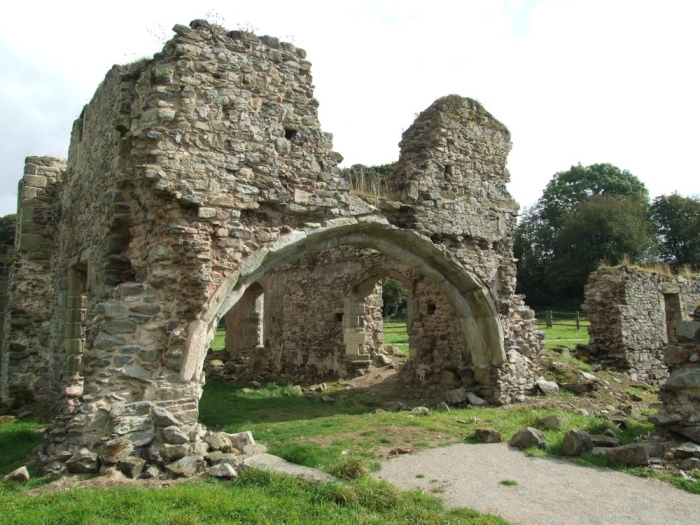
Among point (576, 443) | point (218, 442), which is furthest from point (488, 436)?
point (218, 442)

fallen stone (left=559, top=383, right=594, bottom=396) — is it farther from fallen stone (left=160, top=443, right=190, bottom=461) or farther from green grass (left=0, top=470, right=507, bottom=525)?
fallen stone (left=160, top=443, right=190, bottom=461)

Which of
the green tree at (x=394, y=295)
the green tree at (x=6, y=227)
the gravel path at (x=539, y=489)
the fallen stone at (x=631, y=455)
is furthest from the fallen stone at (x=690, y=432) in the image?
the green tree at (x=6, y=227)

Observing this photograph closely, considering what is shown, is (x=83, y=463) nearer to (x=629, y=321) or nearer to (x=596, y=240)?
(x=629, y=321)

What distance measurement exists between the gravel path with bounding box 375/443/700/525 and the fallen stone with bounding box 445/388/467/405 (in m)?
3.18

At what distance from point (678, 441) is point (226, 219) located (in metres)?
6.02

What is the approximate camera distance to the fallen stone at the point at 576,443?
6426mm

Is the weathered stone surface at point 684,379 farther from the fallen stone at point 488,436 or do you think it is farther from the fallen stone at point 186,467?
the fallen stone at point 186,467

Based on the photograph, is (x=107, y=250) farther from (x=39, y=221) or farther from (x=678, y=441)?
(x=678, y=441)

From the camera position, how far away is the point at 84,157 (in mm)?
9953

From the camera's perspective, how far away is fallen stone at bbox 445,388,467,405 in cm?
980

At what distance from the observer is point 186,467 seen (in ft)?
18.6

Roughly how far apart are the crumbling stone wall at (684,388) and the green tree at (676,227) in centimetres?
3289

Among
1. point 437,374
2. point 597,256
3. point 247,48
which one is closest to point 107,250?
point 247,48

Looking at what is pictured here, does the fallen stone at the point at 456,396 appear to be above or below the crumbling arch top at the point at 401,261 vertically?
below
